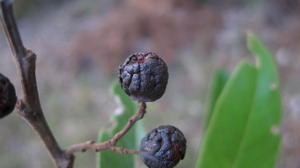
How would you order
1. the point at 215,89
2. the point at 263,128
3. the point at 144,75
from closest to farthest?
the point at 144,75 < the point at 263,128 < the point at 215,89

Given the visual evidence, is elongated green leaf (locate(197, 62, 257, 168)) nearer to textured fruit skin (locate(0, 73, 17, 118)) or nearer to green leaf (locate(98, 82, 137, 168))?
green leaf (locate(98, 82, 137, 168))

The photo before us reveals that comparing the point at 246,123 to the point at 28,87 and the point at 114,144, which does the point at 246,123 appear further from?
the point at 28,87

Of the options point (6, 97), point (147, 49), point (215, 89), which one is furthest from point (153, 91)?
point (147, 49)

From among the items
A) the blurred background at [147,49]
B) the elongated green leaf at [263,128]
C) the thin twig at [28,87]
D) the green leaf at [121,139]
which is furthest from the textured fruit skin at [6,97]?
the blurred background at [147,49]

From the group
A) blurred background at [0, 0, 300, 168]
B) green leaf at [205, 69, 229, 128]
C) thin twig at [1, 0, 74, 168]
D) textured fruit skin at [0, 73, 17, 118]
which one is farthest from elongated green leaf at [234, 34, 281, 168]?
blurred background at [0, 0, 300, 168]

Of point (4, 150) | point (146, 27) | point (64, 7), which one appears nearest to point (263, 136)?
point (4, 150)

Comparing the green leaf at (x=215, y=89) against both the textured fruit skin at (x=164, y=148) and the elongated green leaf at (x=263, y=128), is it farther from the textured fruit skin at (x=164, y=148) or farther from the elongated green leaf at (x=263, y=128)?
the textured fruit skin at (x=164, y=148)

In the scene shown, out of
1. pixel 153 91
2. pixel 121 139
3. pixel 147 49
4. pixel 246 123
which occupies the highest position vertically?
pixel 153 91
